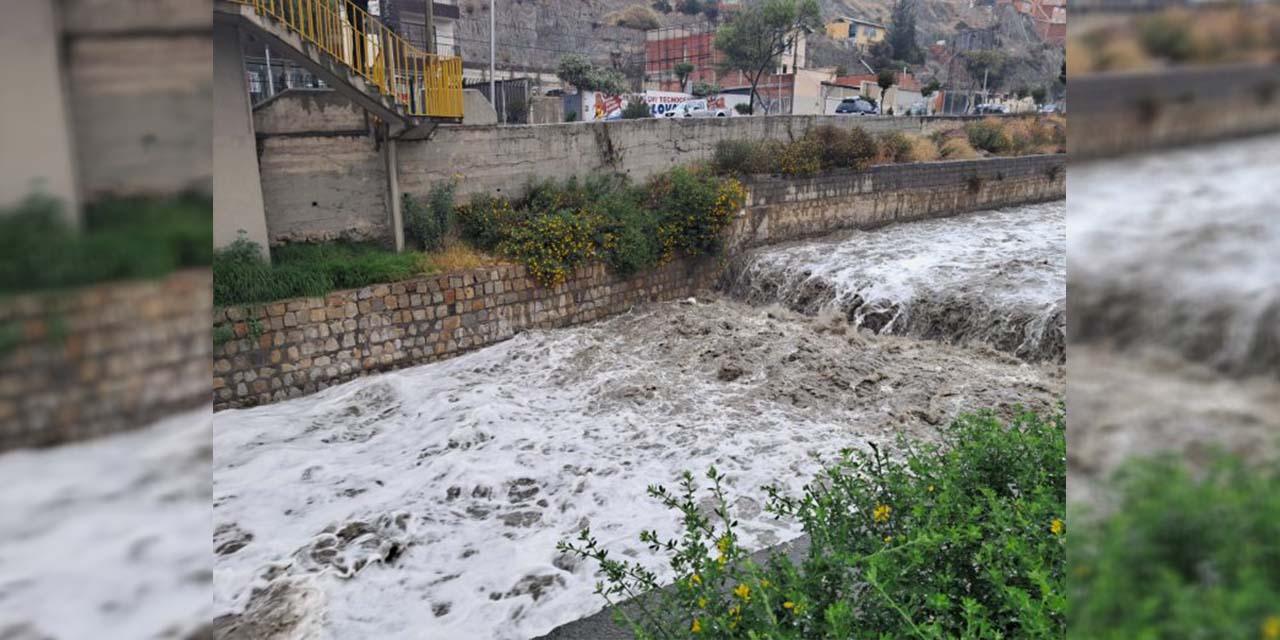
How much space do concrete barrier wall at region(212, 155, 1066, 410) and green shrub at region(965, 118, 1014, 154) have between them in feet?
19.5

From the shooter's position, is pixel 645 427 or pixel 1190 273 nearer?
pixel 1190 273

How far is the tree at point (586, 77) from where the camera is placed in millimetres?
34938

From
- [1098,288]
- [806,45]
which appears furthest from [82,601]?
[806,45]

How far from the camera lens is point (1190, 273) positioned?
568mm

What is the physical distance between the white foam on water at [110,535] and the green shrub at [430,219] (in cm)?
992

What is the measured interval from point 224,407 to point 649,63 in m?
44.6

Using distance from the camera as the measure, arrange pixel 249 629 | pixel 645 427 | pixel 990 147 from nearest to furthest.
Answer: pixel 249 629 → pixel 645 427 → pixel 990 147

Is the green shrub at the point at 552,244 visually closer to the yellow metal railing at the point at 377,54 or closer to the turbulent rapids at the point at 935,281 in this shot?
the yellow metal railing at the point at 377,54

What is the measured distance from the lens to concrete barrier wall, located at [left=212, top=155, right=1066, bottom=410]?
26.7 ft

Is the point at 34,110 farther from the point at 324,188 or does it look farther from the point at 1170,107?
the point at 324,188

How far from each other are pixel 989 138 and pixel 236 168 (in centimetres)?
1630

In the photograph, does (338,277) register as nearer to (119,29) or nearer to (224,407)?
(224,407)

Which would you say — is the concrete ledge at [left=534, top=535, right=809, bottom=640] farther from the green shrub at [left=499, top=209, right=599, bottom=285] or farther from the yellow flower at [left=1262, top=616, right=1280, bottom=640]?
the green shrub at [left=499, top=209, right=599, bottom=285]

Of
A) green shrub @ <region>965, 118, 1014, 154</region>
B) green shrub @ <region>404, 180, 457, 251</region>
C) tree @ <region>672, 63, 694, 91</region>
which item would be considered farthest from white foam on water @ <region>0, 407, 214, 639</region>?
tree @ <region>672, 63, 694, 91</region>
